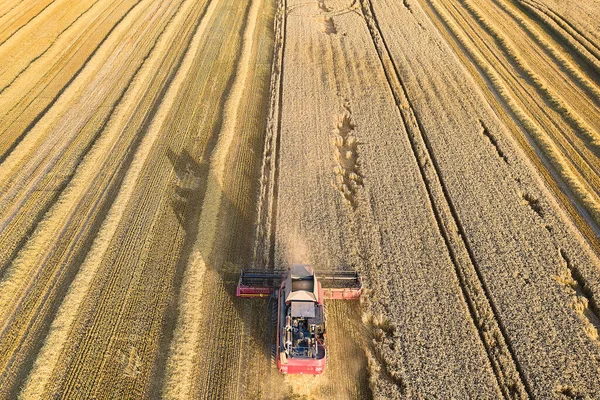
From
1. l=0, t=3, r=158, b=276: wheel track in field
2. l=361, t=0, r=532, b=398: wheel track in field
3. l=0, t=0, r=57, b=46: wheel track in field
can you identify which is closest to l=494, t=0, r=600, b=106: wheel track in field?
l=361, t=0, r=532, b=398: wheel track in field

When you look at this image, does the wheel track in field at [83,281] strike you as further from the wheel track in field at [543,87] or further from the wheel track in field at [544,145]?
the wheel track in field at [543,87]

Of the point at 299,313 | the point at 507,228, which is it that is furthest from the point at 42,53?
the point at 507,228

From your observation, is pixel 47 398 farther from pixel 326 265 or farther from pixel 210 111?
pixel 210 111

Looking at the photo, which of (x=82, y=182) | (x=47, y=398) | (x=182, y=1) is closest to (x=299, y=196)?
(x=82, y=182)

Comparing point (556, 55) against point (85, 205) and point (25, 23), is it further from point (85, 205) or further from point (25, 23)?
point (25, 23)

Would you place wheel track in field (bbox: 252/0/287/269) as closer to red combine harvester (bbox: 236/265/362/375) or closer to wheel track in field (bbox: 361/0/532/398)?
red combine harvester (bbox: 236/265/362/375)

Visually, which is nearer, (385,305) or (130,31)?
(385,305)
